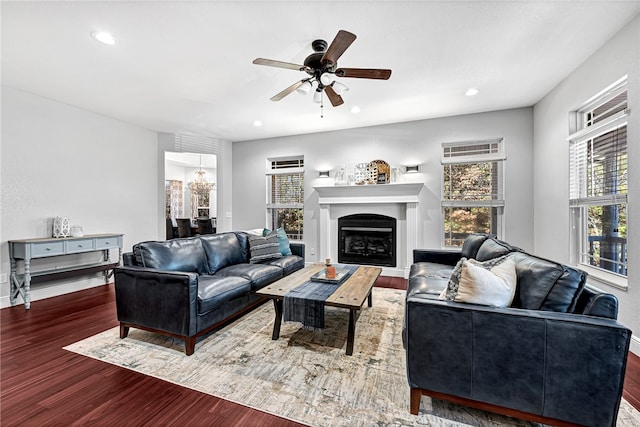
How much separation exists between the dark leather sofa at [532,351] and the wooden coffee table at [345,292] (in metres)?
0.67

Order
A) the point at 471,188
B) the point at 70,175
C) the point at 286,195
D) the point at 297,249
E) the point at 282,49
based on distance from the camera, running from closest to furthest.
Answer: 1. the point at 282,49
2. the point at 70,175
3. the point at 297,249
4. the point at 471,188
5. the point at 286,195

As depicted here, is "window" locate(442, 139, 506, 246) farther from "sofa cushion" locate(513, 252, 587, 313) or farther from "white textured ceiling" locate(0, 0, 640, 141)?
"sofa cushion" locate(513, 252, 587, 313)

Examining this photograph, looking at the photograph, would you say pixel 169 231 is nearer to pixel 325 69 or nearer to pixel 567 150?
pixel 325 69

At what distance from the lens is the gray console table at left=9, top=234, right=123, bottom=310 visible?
134 inches

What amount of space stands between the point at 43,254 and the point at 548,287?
512cm

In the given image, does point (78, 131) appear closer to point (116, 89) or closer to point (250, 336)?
point (116, 89)

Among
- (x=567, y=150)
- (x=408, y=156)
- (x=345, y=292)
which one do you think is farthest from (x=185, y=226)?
(x=567, y=150)

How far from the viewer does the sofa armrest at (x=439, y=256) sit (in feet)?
11.7

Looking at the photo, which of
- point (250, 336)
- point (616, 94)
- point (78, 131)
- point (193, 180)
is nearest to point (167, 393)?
point (250, 336)

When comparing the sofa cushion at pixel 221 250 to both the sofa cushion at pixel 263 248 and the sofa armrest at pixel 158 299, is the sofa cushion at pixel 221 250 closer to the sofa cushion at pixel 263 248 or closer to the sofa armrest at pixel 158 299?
the sofa cushion at pixel 263 248

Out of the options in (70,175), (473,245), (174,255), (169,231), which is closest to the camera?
(174,255)

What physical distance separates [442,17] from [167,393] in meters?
3.41

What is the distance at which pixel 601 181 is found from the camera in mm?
2873

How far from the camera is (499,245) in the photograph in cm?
266
